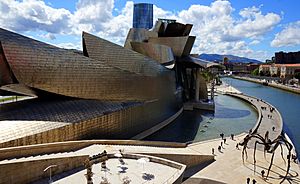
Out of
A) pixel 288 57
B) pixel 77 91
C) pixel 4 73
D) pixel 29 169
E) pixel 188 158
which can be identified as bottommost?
pixel 188 158

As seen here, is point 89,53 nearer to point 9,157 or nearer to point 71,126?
point 71,126

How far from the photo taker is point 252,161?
2092 cm

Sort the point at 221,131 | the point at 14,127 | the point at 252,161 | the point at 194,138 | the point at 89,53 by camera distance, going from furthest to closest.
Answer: the point at 221,131 → the point at 194,138 → the point at 89,53 → the point at 252,161 → the point at 14,127

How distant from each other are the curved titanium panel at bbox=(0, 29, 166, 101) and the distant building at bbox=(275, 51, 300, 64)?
164 meters

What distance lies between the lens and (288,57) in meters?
167

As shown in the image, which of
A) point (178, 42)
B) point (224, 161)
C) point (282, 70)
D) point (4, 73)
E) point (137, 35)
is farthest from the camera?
point (282, 70)

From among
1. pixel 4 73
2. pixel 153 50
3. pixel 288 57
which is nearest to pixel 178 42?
pixel 153 50

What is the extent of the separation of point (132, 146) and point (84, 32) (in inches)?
396

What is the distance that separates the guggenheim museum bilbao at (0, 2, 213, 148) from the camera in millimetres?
17781

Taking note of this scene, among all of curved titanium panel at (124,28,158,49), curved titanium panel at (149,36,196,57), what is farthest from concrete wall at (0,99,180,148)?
curved titanium panel at (124,28,158,49)

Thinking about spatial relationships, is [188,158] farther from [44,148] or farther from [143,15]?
[143,15]

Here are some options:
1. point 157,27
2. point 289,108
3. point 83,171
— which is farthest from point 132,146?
point 289,108

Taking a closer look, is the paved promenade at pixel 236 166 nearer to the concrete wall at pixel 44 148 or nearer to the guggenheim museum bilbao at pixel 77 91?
the concrete wall at pixel 44 148

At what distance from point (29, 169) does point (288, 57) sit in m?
180
